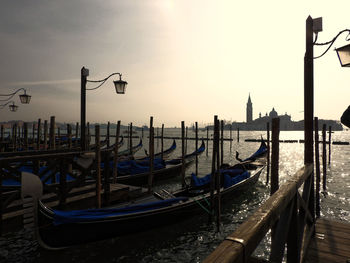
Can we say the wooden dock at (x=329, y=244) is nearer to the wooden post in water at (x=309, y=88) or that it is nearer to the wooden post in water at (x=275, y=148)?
the wooden post in water at (x=309, y=88)

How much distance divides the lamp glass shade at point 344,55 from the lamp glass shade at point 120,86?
16.8 ft

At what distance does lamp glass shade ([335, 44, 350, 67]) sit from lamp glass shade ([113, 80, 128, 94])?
5.13m

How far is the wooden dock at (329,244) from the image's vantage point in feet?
8.90

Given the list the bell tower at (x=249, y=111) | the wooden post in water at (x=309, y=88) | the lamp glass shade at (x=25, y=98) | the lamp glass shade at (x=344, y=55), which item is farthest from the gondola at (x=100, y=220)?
the bell tower at (x=249, y=111)

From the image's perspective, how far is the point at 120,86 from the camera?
6766mm

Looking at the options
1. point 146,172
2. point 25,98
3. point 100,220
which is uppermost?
point 25,98

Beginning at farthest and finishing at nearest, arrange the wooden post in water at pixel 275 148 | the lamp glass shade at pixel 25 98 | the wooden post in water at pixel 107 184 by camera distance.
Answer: the lamp glass shade at pixel 25 98
the wooden post in water at pixel 107 184
the wooden post in water at pixel 275 148

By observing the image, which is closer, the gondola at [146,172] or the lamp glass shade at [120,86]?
the lamp glass shade at [120,86]

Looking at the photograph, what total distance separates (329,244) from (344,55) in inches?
98.1

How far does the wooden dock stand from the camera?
8.90 feet

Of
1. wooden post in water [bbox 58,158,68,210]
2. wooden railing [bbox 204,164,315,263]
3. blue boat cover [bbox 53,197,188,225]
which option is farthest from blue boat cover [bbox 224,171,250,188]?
wooden post in water [bbox 58,158,68,210]

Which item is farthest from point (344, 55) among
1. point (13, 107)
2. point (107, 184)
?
point (13, 107)

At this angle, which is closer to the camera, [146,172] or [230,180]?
[230,180]

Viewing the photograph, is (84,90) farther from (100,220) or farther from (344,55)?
(344,55)
